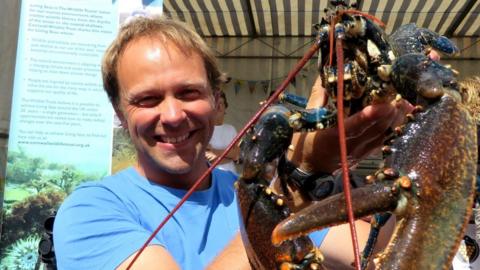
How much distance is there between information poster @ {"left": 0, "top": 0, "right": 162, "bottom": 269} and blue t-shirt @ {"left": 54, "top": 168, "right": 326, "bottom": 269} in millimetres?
1684

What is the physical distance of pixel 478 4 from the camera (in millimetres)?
6742

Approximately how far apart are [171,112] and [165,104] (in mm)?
37

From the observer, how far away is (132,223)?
1.51 m

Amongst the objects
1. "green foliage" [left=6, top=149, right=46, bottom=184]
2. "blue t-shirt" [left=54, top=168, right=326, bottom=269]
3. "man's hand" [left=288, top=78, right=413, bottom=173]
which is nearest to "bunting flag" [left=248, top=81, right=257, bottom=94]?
"green foliage" [left=6, top=149, right=46, bottom=184]

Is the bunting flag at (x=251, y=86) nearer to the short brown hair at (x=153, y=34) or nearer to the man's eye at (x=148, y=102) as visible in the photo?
the short brown hair at (x=153, y=34)

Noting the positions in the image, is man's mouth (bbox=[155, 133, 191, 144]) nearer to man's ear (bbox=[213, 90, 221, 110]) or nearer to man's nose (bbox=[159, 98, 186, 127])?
man's nose (bbox=[159, 98, 186, 127])

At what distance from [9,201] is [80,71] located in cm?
94

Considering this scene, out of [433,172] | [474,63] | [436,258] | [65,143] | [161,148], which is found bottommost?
[474,63]

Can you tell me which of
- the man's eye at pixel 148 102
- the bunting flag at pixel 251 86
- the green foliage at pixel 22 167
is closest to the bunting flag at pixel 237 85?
the bunting flag at pixel 251 86

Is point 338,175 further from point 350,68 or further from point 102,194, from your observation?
point 102,194

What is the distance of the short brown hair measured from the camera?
170 centimetres

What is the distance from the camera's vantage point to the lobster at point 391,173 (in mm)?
1001

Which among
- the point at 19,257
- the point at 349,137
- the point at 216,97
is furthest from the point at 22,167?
the point at 349,137

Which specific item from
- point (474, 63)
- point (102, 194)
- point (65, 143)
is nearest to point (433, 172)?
point (102, 194)
